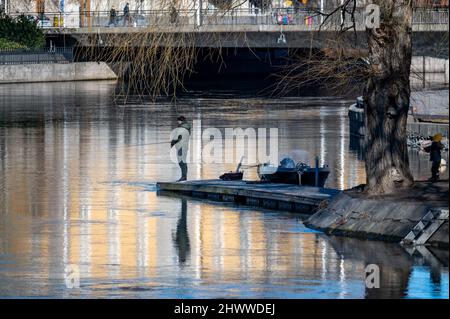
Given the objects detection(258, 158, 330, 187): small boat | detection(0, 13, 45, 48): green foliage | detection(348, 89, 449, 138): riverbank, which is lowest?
detection(258, 158, 330, 187): small boat

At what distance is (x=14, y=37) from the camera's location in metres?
92.6

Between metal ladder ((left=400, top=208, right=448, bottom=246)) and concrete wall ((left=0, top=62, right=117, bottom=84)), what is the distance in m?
65.5

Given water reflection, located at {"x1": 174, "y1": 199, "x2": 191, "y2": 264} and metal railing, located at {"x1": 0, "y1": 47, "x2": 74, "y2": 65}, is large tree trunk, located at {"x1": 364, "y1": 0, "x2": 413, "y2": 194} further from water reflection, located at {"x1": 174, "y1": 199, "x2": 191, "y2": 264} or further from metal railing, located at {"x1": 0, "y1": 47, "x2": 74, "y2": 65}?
metal railing, located at {"x1": 0, "y1": 47, "x2": 74, "y2": 65}

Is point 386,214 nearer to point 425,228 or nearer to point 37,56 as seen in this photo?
point 425,228

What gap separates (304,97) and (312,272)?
181 ft

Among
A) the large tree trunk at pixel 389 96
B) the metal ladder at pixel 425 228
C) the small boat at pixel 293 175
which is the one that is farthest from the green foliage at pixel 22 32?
the metal ladder at pixel 425 228

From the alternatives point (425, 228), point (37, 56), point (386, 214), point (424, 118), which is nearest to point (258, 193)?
point (386, 214)

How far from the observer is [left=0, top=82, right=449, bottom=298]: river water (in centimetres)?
2145

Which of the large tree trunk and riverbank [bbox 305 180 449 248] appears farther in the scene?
the large tree trunk

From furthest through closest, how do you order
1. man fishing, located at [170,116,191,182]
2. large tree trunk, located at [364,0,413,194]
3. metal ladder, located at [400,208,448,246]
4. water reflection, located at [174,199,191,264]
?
man fishing, located at [170,116,191,182], large tree trunk, located at [364,0,413,194], water reflection, located at [174,199,191,264], metal ladder, located at [400,208,448,246]

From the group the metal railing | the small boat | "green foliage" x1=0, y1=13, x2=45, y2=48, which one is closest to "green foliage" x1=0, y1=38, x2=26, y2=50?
"green foliage" x1=0, y1=13, x2=45, y2=48

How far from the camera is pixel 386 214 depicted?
2569 centimetres

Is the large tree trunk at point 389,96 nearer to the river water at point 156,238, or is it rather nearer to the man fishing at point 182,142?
the river water at point 156,238

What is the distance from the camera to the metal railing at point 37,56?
8850 cm
